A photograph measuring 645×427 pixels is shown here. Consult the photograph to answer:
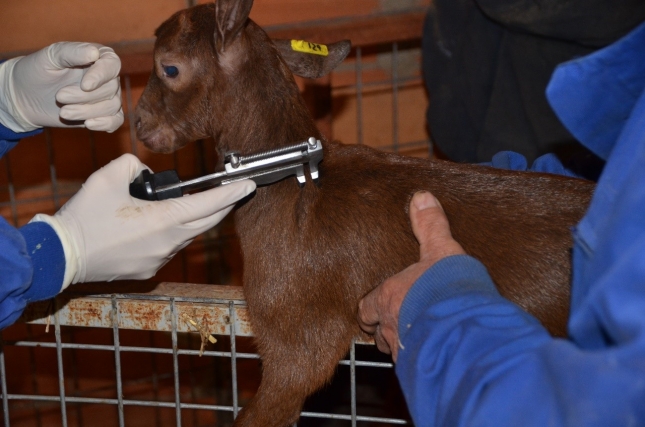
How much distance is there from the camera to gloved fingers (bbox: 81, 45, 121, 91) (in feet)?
6.25

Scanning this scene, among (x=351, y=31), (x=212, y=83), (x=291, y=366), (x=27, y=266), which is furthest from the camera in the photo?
(x=351, y=31)

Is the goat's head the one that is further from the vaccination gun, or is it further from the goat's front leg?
the goat's front leg

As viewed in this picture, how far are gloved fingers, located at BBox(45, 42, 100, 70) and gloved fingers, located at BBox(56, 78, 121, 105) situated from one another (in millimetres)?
73

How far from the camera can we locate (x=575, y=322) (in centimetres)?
93

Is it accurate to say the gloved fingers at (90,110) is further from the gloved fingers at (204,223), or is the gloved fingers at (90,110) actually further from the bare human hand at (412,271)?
the bare human hand at (412,271)

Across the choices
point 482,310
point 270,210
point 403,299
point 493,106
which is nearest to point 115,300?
point 270,210

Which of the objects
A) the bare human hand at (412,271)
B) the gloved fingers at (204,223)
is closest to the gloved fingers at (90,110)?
the gloved fingers at (204,223)

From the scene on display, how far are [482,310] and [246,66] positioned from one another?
1009mm

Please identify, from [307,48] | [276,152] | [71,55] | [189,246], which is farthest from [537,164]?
[189,246]

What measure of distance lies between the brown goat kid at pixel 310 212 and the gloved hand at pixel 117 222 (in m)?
Result: 0.19

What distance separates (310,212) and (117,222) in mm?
464

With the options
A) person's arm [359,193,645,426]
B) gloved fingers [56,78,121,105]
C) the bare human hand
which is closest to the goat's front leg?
the bare human hand

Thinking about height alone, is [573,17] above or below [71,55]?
below

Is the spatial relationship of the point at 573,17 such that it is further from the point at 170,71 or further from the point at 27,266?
the point at 27,266
